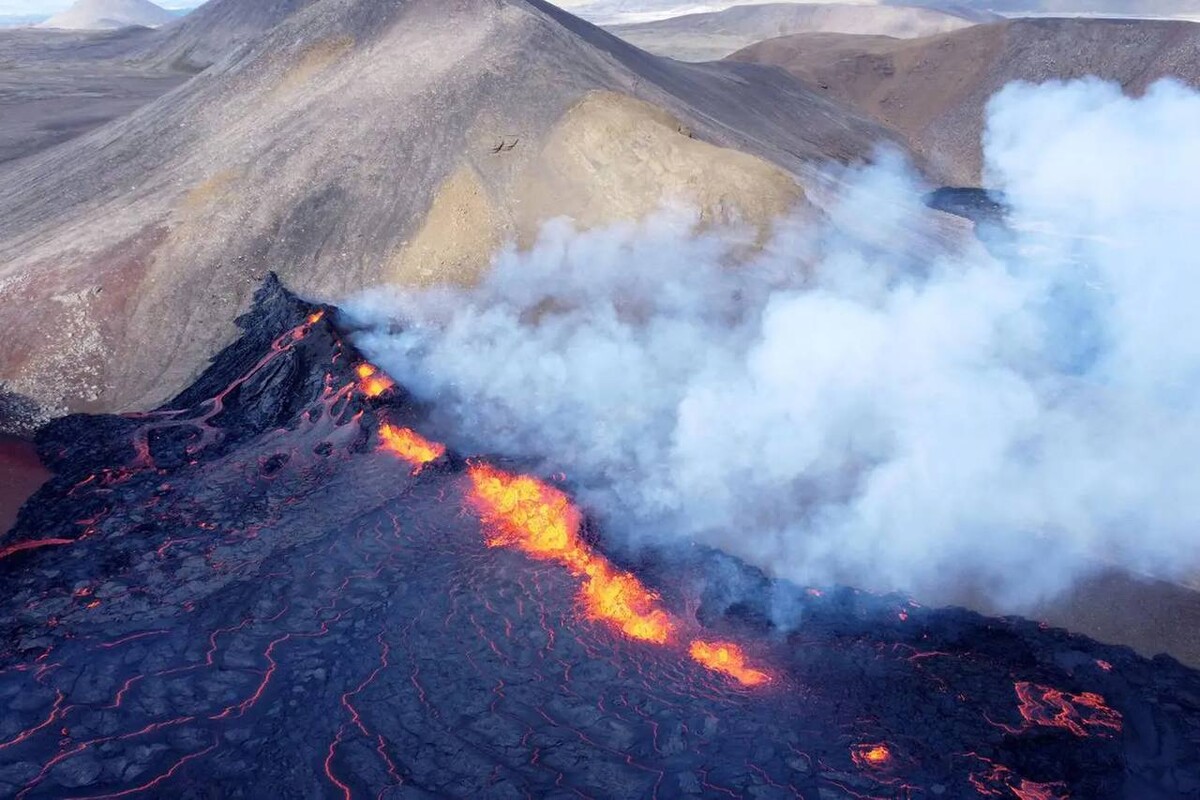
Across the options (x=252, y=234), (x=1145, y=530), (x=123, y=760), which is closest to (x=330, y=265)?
(x=252, y=234)

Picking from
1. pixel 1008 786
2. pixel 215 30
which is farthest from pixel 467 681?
pixel 215 30

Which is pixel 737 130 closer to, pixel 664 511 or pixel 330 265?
pixel 330 265

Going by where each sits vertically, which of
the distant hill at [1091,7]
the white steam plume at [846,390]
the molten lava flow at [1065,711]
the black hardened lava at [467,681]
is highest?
the distant hill at [1091,7]

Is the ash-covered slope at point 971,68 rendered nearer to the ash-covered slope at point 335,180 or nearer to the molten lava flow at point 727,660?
the ash-covered slope at point 335,180

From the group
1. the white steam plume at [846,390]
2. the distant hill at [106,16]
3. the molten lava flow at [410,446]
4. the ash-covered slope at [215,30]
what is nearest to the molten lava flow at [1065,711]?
the white steam plume at [846,390]

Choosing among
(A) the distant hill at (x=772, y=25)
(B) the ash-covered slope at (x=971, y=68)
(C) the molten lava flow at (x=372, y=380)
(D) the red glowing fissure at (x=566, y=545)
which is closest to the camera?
(D) the red glowing fissure at (x=566, y=545)

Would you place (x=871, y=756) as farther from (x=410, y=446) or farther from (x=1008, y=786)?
(x=410, y=446)

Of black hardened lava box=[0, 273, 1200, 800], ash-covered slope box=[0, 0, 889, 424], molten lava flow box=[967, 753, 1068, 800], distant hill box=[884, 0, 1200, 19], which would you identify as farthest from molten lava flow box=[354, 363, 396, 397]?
distant hill box=[884, 0, 1200, 19]
